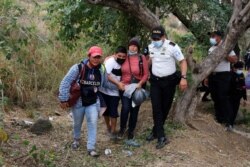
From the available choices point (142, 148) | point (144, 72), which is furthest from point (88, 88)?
point (142, 148)

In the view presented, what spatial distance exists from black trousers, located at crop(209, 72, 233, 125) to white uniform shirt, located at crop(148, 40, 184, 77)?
183 centimetres

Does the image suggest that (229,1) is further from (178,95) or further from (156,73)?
(156,73)

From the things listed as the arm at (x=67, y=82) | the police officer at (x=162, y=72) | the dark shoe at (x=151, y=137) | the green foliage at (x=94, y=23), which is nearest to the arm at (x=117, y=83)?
the police officer at (x=162, y=72)

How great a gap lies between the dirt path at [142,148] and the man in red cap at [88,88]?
1.37 feet

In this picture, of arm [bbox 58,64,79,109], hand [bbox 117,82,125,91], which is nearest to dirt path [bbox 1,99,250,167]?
arm [bbox 58,64,79,109]

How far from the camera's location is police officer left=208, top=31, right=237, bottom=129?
7.84 m

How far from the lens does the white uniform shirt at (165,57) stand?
6.37 m

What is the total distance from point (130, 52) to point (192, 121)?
83.6 inches

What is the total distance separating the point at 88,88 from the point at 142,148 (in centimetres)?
128

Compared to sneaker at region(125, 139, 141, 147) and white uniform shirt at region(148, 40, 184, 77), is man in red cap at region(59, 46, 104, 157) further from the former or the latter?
white uniform shirt at region(148, 40, 184, 77)

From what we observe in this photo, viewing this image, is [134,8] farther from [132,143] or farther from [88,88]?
[132,143]

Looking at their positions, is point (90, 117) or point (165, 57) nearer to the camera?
point (90, 117)

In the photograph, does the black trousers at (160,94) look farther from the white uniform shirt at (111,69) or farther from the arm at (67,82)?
the arm at (67,82)

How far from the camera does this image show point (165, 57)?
642cm
